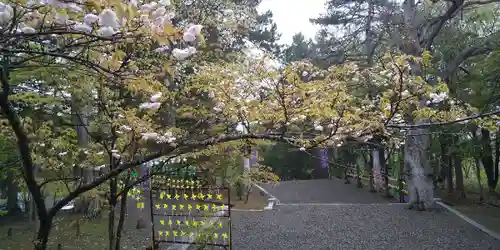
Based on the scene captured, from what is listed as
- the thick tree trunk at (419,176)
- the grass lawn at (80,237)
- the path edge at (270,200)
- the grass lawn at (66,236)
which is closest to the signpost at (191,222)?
the grass lawn at (80,237)

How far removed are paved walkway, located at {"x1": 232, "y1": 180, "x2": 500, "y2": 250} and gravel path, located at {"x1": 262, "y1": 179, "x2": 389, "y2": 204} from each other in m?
1.58

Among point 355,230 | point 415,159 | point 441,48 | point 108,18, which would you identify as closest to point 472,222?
point 415,159

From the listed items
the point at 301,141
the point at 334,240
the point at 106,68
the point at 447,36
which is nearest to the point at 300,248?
the point at 334,240

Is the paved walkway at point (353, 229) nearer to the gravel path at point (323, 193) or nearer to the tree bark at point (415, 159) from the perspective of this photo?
the tree bark at point (415, 159)

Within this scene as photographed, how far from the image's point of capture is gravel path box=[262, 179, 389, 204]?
10.9 meters

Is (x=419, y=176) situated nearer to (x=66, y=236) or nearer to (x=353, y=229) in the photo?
(x=353, y=229)

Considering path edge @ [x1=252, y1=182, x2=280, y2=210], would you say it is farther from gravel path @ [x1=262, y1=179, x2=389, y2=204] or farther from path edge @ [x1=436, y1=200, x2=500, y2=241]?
path edge @ [x1=436, y1=200, x2=500, y2=241]

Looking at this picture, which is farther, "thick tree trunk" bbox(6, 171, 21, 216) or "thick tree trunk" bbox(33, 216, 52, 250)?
"thick tree trunk" bbox(6, 171, 21, 216)

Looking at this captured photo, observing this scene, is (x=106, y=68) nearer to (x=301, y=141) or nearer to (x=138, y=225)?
(x=301, y=141)

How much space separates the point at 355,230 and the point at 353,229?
2.8 inches

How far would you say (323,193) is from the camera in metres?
12.0

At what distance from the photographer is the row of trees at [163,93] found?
4.54 ft

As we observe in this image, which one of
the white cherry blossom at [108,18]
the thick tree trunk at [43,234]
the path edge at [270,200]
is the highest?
the white cherry blossom at [108,18]

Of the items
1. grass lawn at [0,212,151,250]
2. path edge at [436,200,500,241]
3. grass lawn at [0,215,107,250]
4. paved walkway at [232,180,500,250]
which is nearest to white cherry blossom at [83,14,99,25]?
paved walkway at [232,180,500,250]
